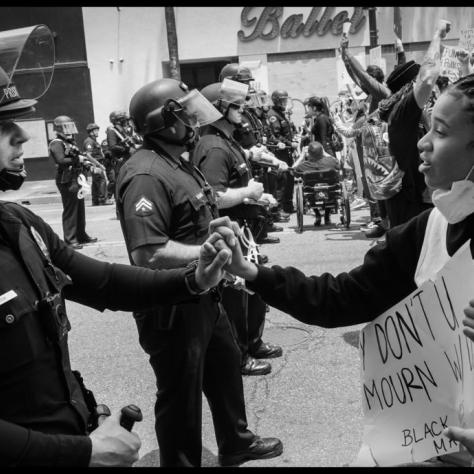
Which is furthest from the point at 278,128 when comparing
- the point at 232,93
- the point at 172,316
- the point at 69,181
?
the point at 172,316

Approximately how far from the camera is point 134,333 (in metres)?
6.32

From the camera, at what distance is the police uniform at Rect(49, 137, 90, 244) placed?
11.2 metres

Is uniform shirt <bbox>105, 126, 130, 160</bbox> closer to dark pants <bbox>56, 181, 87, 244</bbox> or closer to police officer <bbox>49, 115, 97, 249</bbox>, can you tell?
police officer <bbox>49, 115, 97, 249</bbox>

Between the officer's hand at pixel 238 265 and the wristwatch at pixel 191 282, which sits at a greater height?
the officer's hand at pixel 238 265

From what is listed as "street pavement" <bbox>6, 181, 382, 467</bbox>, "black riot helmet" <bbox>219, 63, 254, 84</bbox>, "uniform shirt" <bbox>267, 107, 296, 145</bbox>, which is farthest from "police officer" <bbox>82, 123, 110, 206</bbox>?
"street pavement" <bbox>6, 181, 382, 467</bbox>

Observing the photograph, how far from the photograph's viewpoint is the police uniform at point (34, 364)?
1745mm

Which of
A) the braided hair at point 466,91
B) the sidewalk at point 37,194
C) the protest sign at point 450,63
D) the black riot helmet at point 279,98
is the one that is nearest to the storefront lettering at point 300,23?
the sidewalk at point 37,194

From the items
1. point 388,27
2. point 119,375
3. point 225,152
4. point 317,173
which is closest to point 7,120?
point 225,152

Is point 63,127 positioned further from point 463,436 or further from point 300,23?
point 300,23

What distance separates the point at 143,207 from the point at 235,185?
1.75 meters

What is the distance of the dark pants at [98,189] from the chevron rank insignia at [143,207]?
13.5m

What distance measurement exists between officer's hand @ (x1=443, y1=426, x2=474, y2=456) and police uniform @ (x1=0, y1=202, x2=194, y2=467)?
95cm

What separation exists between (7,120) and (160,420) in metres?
1.75

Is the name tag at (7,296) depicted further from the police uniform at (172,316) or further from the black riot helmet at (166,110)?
the black riot helmet at (166,110)
